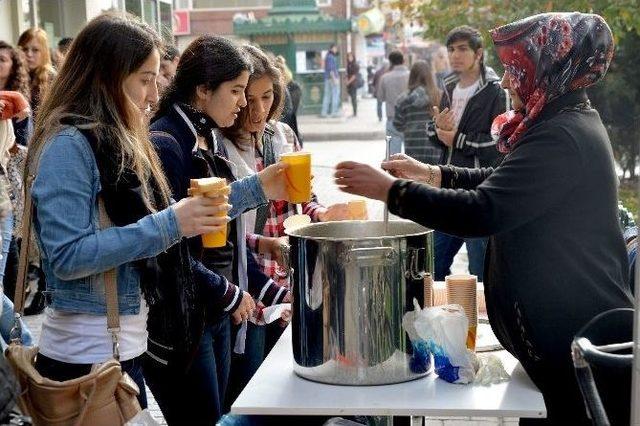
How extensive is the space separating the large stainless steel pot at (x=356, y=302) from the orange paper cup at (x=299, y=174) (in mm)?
362

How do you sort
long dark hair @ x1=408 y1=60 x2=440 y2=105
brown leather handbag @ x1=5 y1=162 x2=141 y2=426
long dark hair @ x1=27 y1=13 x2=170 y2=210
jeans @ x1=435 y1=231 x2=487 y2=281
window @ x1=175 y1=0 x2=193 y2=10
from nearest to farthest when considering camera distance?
1. brown leather handbag @ x1=5 y1=162 x2=141 y2=426
2. long dark hair @ x1=27 y1=13 x2=170 y2=210
3. jeans @ x1=435 y1=231 x2=487 y2=281
4. long dark hair @ x1=408 y1=60 x2=440 y2=105
5. window @ x1=175 y1=0 x2=193 y2=10

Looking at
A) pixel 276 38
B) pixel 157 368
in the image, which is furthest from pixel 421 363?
pixel 276 38

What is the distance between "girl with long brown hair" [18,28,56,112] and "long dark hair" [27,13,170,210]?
5300 mm

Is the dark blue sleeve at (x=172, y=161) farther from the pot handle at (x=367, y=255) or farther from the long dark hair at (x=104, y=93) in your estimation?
the pot handle at (x=367, y=255)

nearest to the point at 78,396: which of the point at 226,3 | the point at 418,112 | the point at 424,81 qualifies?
the point at 418,112

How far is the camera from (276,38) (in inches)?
1248

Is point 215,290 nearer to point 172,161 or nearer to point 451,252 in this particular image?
point 172,161

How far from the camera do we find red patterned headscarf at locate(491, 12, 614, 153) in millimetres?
2730

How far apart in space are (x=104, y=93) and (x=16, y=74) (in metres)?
5.03

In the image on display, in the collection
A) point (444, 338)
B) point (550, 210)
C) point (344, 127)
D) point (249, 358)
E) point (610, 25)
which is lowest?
point (344, 127)

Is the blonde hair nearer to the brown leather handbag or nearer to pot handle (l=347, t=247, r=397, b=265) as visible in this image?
the brown leather handbag

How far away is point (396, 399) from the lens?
2668 mm

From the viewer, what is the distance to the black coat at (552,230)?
103 inches

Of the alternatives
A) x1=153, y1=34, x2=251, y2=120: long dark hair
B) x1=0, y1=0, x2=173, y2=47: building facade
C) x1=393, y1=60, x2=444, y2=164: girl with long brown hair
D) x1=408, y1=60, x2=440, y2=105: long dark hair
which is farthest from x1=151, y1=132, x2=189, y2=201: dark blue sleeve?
x1=0, y1=0, x2=173, y2=47: building facade
